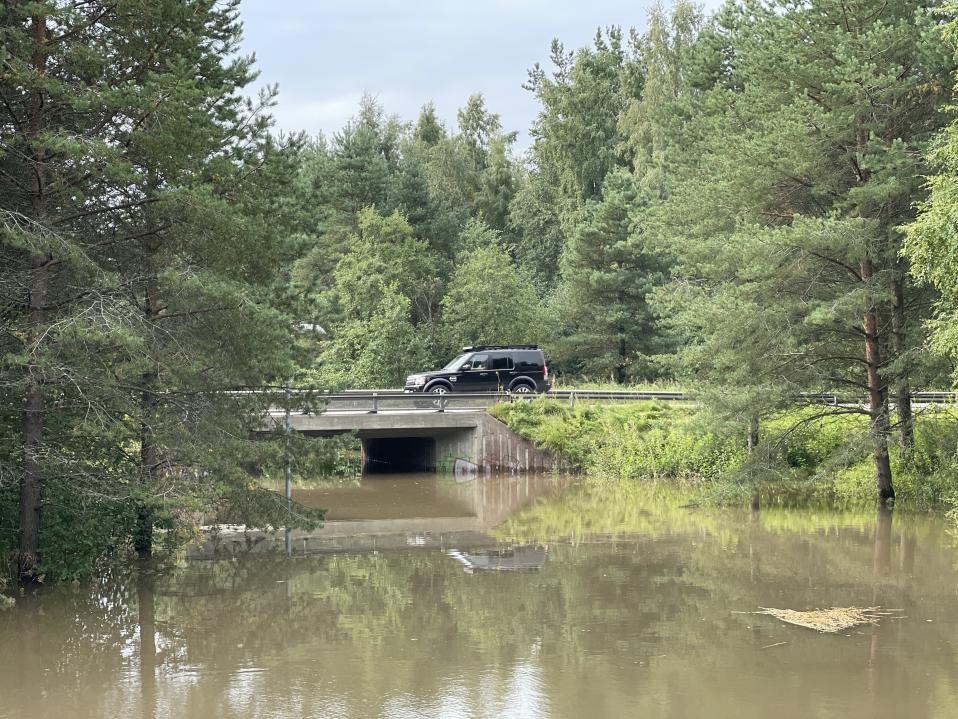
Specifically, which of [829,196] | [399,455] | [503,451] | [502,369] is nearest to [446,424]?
[503,451]

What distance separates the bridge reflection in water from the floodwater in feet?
0.58

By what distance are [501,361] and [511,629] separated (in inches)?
836

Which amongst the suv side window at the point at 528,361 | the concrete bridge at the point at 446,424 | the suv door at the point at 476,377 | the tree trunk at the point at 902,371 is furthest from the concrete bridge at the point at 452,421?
the tree trunk at the point at 902,371

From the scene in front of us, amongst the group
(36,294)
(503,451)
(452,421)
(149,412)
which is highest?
(36,294)

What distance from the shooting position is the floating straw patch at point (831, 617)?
1175 cm

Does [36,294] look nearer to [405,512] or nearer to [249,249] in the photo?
[249,249]

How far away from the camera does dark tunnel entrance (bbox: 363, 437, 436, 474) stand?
1323 inches

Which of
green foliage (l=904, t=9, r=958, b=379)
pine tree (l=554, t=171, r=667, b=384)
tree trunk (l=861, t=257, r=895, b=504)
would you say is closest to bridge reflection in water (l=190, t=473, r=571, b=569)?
green foliage (l=904, t=9, r=958, b=379)

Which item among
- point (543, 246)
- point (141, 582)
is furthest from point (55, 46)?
point (543, 246)

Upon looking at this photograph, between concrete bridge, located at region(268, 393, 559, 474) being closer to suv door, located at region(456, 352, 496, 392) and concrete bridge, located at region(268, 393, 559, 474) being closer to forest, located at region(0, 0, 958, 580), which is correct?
suv door, located at region(456, 352, 496, 392)

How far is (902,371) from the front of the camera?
65.1 ft

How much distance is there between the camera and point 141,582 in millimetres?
14664

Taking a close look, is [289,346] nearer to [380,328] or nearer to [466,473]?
[466,473]

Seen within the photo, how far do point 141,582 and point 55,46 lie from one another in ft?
24.8
